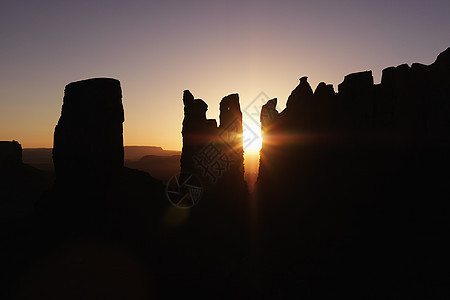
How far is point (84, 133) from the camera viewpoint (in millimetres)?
31500

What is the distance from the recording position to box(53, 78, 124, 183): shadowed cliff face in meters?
31.5

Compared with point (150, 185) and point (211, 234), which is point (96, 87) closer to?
point (150, 185)

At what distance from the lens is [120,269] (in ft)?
82.1

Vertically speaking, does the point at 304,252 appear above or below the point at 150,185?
below

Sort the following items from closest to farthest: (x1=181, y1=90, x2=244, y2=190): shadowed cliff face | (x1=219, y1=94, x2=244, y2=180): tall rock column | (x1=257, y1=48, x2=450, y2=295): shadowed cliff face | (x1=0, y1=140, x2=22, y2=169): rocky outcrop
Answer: (x1=257, y1=48, x2=450, y2=295): shadowed cliff face
(x1=181, y1=90, x2=244, y2=190): shadowed cliff face
(x1=219, y1=94, x2=244, y2=180): tall rock column
(x1=0, y1=140, x2=22, y2=169): rocky outcrop

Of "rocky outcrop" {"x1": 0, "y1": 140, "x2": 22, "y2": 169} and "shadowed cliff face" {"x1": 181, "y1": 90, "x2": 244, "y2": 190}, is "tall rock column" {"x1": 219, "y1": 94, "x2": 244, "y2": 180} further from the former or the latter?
"rocky outcrop" {"x1": 0, "y1": 140, "x2": 22, "y2": 169}

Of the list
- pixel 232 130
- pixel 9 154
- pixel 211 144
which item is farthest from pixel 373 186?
pixel 9 154

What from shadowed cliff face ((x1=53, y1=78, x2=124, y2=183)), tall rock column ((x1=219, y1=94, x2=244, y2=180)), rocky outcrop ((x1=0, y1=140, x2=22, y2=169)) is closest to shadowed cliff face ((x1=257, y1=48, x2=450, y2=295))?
tall rock column ((x1=219, y1=94, x2=244, y2=180))

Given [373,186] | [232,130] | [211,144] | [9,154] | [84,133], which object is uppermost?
[232,130]

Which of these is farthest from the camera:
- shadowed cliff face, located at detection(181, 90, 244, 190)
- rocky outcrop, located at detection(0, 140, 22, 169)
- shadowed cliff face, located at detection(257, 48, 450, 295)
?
rocky outcrop, located at detection(0, 140, 22, 169)

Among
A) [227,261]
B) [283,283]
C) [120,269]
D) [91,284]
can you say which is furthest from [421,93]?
[91,284]

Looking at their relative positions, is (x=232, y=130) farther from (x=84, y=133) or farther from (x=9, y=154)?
(x=9, y=154)

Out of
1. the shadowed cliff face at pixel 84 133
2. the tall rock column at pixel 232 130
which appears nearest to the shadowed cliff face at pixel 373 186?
the tall rock column at pixel 232 130

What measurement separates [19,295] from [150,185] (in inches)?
642
